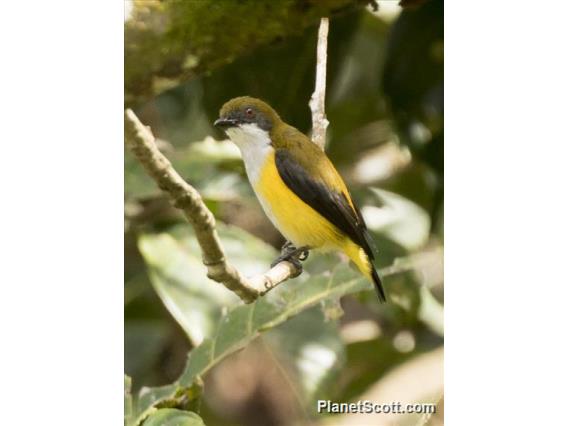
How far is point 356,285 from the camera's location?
2.78 m

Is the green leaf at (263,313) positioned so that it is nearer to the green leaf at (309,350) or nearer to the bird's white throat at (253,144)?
the green leaf at (309,350)

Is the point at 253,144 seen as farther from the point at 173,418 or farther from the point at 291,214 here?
the point at 173,418

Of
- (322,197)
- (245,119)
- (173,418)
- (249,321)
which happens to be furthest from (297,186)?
(173,418)

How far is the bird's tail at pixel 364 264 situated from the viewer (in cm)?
276

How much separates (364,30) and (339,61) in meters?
0.34

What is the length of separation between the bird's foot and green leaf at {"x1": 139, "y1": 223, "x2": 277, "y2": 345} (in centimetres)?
3

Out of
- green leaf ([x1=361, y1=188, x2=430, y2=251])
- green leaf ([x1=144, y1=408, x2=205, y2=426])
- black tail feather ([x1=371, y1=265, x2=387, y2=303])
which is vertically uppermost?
green leaf ([x1=361, y1=188, x2=430, y2=251])

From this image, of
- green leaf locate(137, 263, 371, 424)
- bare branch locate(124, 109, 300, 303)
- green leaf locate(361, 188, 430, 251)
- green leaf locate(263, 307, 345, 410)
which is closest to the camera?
bare branch locate(124, 109, 300, 303)

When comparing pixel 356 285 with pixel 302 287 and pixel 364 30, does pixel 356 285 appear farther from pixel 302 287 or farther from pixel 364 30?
pixel 364 30

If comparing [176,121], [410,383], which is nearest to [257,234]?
[176,121]

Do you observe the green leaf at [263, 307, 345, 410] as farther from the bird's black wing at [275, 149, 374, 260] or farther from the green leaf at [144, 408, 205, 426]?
the green leaf at [144, 408, 205, 426]

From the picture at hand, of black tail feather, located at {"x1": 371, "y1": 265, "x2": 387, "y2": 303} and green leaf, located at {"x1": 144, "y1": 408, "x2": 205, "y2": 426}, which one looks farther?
black tail feather, located at {"x1": 371, "y1": 265, "x2": 387, "y2": 303}

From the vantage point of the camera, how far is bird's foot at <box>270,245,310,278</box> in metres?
2.81

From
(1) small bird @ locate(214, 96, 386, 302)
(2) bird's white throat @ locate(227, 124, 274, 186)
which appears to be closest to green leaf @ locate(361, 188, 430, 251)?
(1) small bird @ locate(214, 96, 386, 302)
